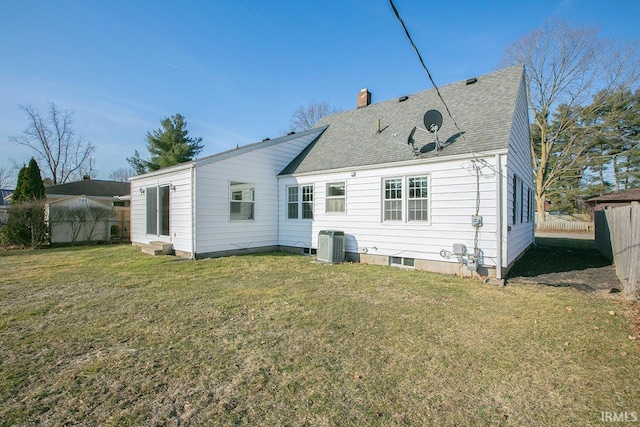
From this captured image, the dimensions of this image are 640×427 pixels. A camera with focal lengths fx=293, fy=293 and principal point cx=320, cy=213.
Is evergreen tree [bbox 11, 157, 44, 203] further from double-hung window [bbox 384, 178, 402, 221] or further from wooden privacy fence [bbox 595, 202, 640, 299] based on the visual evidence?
wooden privacy fence [bbox 595, 202, 640, 299]

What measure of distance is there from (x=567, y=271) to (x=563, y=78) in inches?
900

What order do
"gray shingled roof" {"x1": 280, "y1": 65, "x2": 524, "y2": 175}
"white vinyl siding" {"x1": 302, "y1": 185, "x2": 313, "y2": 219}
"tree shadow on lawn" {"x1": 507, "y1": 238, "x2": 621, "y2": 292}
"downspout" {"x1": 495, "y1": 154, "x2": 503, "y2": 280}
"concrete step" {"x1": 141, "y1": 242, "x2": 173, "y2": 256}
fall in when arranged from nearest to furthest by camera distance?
"tree shadow on lawn" {"x1": 507, "y1": 238, "x2": 621, "y2": 292} → "downspout" {"x1": 495, "y1": 154, "x2": 503, "y2": 280} → "gray shingled roof" {"x1": 280, "y1": 65, "x2": 524, "y2": 175} → "concrete step" {"x1": 141, "y1": 242, "x2": 173, "y2": 256} → "white vinyl siding" {"x1": 302, "y1": 185, "x2": 313, "y2": 219}

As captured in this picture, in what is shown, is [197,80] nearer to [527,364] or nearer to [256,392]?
[256,392]

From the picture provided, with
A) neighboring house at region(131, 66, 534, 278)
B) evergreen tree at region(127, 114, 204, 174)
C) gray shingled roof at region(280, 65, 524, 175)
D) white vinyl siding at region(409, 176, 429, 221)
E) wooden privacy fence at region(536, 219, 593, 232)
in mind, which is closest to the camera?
neighboring house at region(131, 66, 534, 278)

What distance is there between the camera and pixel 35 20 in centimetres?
780

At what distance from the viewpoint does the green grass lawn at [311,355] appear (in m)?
2.36

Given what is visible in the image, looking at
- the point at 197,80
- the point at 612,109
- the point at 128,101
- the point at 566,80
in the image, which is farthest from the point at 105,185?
the point at 612,109

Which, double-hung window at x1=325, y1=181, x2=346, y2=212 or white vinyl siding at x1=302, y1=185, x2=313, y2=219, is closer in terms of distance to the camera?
double-hung window at x1=325, y1=181, x2=346, y2=212

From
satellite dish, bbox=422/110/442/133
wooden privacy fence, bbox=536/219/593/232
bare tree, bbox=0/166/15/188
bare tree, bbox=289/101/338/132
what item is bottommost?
wooden privacy fence, bbox=536/219/593/232

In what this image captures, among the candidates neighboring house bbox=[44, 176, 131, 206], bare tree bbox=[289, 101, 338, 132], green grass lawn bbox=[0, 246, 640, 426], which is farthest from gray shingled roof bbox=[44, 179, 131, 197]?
green grass lawn bbox=[0, 246, 640, 426]

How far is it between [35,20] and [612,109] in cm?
3570

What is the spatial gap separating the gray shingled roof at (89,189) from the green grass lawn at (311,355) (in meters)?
21.3

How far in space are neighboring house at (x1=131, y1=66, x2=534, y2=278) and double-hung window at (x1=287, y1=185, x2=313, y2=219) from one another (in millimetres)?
45

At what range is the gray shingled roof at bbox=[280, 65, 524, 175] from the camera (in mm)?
7848
